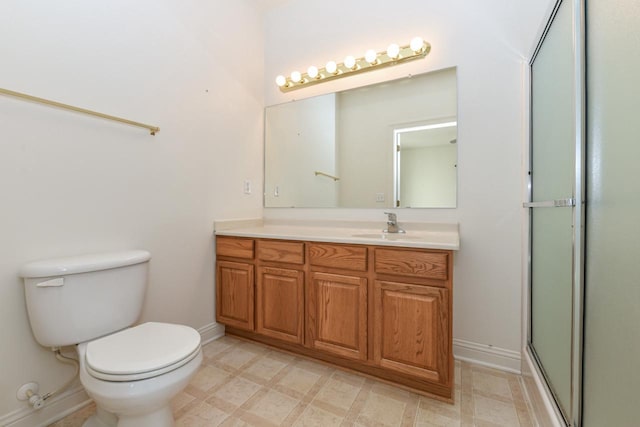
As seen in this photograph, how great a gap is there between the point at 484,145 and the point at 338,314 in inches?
51.3

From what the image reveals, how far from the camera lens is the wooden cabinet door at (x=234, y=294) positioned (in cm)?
184

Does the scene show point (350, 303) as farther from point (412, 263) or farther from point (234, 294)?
point (234, 294)

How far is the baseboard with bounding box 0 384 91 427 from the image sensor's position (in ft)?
3.67

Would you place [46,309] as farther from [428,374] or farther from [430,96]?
[430,96]

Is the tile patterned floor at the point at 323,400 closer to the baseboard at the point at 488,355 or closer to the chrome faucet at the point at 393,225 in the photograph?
the baseboard at the point at 488,355

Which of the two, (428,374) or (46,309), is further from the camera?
(428,374)

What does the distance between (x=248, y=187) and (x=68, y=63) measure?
124 centimetres

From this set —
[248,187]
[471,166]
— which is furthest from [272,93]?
[471,166]

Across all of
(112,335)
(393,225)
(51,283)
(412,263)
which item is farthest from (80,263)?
(393,225)

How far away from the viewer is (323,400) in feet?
4.51

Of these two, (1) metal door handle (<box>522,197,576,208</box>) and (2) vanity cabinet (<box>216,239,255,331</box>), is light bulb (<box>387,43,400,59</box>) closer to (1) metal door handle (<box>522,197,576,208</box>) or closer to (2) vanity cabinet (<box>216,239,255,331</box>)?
(1) metal door handle (<box>522,197,576,208</box>)

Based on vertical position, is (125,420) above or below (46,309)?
below

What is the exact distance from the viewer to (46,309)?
3.55ft

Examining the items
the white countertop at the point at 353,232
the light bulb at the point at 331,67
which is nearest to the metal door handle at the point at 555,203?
the white countertop at the point at 353,232
